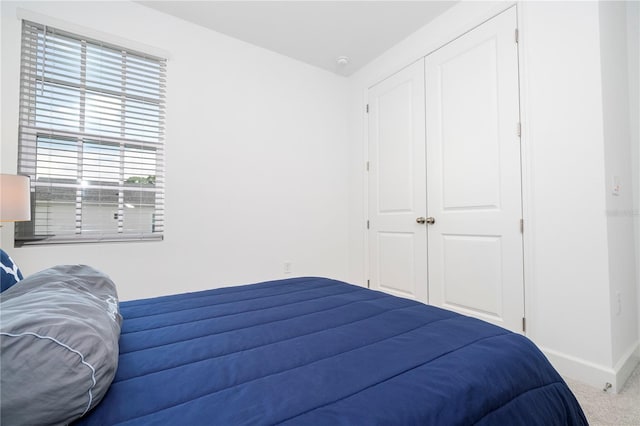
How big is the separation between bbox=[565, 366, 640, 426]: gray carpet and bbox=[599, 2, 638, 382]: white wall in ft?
0.49

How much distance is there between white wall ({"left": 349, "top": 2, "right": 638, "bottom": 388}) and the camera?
5.59 ft

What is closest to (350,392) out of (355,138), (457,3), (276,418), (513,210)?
(276,418)

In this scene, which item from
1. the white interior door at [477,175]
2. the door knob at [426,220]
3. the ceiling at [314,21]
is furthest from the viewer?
the door knob at [426,220]

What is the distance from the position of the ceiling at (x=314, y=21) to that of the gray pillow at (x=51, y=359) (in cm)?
261

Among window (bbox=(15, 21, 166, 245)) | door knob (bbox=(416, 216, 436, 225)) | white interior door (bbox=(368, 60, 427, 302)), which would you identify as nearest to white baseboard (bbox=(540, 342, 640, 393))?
white interior door (bbox=(368, 60, 427, 302))

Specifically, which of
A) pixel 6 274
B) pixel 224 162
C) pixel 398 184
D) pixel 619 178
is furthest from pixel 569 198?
pixel 6 274

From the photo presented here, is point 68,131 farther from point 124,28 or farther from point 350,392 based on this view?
point 350,392

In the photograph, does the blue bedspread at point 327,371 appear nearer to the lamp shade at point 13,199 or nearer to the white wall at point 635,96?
the lamp shade at point 13,199

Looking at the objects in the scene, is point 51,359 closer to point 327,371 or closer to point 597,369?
point 327,371

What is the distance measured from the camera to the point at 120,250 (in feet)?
7.64

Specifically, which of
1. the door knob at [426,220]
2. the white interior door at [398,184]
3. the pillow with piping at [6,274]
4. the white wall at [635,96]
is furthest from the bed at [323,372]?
the white wall at [635,96]

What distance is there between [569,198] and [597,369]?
3.20ft

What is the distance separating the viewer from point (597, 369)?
5.57 ft

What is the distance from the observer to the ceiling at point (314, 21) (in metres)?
2.47
